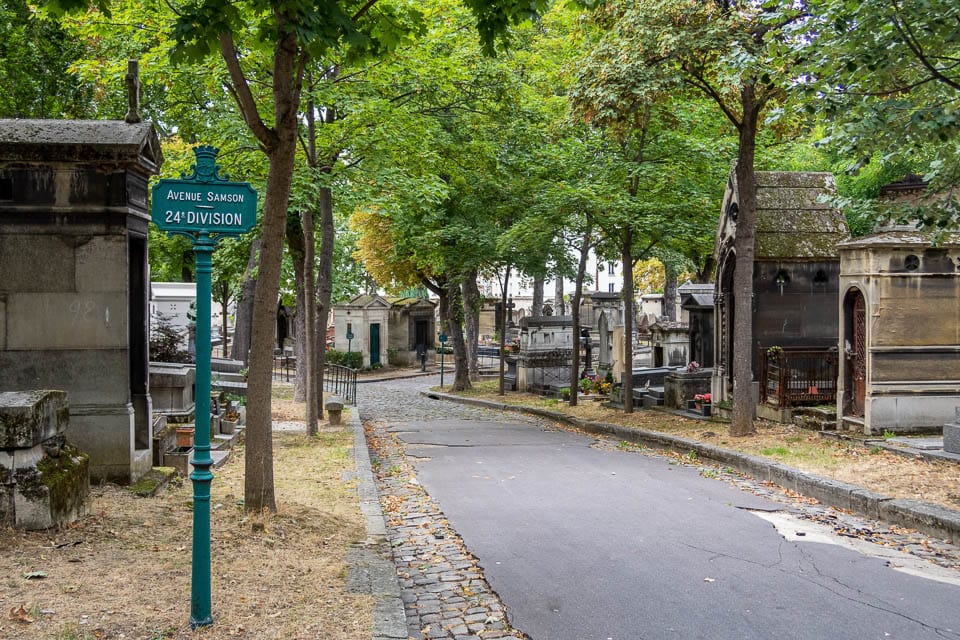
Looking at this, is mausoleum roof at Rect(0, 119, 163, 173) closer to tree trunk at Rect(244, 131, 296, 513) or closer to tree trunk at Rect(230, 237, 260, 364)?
tree trunk at Rect(244, 131, 296, 513)

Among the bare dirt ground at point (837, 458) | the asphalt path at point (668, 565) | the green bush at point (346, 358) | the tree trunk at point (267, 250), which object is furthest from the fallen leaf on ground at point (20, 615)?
the green bush at point (346, 358)

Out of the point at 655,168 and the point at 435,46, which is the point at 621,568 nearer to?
the point at 435,46

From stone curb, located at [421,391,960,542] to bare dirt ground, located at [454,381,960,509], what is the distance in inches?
8.8

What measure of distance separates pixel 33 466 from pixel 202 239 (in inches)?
96.4

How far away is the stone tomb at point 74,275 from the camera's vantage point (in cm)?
775

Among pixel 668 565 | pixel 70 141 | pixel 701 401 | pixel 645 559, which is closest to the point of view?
pixel 668 565

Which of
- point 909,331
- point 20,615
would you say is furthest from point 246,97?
point 909,331

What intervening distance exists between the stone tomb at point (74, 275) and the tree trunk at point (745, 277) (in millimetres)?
9139

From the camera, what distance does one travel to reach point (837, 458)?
1087 cm

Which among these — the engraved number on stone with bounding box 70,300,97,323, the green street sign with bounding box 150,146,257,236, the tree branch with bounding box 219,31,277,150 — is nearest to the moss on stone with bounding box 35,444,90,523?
the engraved number on stone with bounding box 70,300,97,323

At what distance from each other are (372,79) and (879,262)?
8.43 m

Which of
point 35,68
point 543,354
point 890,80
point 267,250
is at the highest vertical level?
point 35,68

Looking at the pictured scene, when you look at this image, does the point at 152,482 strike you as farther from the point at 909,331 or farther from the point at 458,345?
the point at 458,345

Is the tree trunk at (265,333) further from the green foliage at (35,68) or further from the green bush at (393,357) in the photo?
the green bush at (393,357)
